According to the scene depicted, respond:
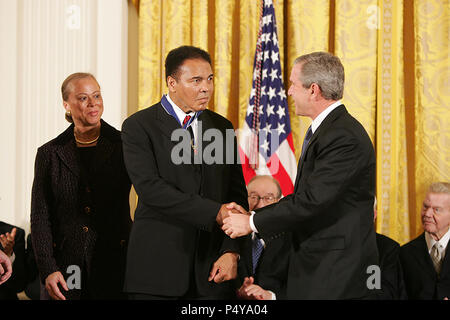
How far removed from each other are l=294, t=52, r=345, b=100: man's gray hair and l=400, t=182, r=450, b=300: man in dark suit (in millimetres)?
1599

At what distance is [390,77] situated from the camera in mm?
4730

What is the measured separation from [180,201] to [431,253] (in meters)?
2.15

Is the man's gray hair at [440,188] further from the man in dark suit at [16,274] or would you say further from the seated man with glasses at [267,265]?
the man in dark suit at [16,274]

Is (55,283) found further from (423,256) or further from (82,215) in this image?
(423,256)

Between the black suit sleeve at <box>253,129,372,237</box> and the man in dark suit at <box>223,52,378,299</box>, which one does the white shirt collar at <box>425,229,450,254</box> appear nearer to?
the man in dark suit at <box>223,52,378,299</box>

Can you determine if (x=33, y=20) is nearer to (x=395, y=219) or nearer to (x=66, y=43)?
(x=66, y=43)

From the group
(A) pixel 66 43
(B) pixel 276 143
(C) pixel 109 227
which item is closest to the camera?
(C) pixel 109 227

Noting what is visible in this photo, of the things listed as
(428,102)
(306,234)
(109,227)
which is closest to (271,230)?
(306,234)

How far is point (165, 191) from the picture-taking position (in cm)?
273

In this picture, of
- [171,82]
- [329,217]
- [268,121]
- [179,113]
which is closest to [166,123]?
[179,113]

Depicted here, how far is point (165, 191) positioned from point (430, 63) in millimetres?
2918

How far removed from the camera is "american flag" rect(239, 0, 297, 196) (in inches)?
180

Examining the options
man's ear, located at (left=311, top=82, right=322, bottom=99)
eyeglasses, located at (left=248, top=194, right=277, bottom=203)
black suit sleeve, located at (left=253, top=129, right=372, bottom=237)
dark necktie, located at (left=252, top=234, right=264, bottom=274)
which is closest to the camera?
black suit sleeve, located at (left=253, top=129, right=372, bottom=237)

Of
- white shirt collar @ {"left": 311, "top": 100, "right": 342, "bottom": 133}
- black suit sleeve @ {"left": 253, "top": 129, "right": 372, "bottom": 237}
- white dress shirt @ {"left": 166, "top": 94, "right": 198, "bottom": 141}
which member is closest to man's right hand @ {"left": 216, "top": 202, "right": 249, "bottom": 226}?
black suit sleeve @ {"left": 253, "top": 129, "right": 372, "bottom": 237}
